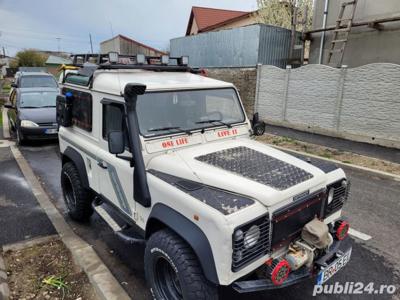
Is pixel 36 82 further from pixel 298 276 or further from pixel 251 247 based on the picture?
pixel 298 276

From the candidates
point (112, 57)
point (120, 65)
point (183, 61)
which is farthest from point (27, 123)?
point (183, 61)

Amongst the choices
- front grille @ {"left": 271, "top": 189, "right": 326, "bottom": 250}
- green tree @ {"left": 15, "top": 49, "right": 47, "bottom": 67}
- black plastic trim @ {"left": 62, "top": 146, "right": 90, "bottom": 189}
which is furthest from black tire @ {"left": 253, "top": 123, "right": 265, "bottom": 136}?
green tree @ {"left": 15, "top": 49, "right": 47, "bottom": 67}

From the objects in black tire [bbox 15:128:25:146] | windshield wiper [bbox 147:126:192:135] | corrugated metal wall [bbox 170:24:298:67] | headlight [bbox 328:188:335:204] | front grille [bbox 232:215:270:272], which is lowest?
black tire [bbox 15:128:25:146]

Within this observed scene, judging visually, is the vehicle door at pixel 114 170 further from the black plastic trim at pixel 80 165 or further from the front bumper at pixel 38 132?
the front bumper at pixel 38 132

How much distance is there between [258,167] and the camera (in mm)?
3041

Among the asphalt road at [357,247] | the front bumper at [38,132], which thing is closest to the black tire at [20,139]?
the front bumper at [38,132]

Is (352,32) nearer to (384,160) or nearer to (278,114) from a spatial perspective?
(278,114)

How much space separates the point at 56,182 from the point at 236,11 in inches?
1325

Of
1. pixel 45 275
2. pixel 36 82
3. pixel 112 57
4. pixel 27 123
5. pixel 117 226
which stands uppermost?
pixel 112 57

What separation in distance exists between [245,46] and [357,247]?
12083 mm

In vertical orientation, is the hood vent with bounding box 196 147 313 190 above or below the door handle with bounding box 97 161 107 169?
above

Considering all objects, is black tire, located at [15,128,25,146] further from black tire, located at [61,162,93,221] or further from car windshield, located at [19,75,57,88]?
black tire, located at [61,162,93,221]

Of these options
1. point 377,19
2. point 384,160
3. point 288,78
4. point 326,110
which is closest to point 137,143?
point 384,160

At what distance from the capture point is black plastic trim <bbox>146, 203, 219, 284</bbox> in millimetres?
2314
